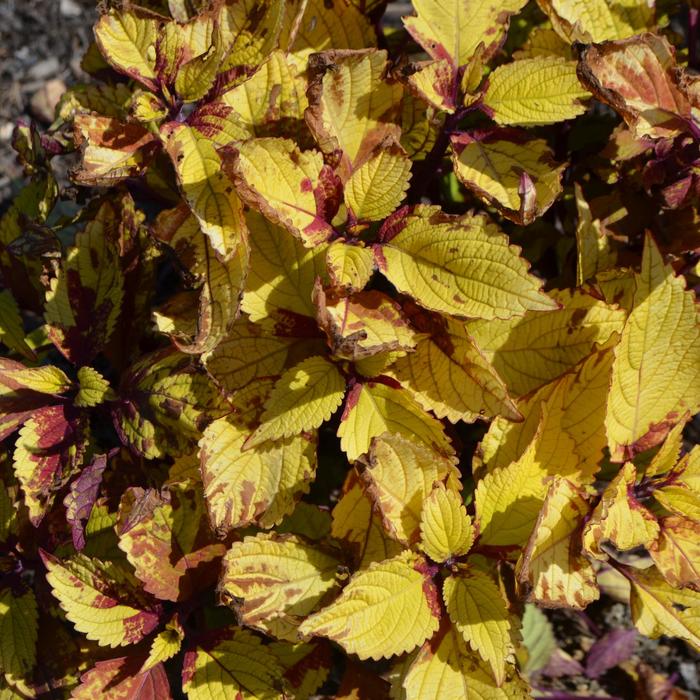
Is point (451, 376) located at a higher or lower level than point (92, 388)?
higher

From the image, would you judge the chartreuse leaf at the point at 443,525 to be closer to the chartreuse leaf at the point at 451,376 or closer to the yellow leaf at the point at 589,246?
the chartreuse leaf at the point at 451,376

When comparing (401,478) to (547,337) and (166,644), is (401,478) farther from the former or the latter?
(166,644)

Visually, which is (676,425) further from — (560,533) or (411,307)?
(411,307)

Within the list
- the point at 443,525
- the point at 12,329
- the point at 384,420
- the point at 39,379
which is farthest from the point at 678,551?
the point at 12,329

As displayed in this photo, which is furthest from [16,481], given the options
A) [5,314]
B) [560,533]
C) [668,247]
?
[668,247]

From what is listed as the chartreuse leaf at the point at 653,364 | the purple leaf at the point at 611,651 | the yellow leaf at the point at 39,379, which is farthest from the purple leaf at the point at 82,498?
the purple leaf at the point at 611,651

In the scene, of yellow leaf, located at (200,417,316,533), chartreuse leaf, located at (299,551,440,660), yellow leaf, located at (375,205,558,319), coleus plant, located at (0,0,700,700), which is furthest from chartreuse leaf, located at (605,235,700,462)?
yellow leaf, located at (200,417,316,533)
